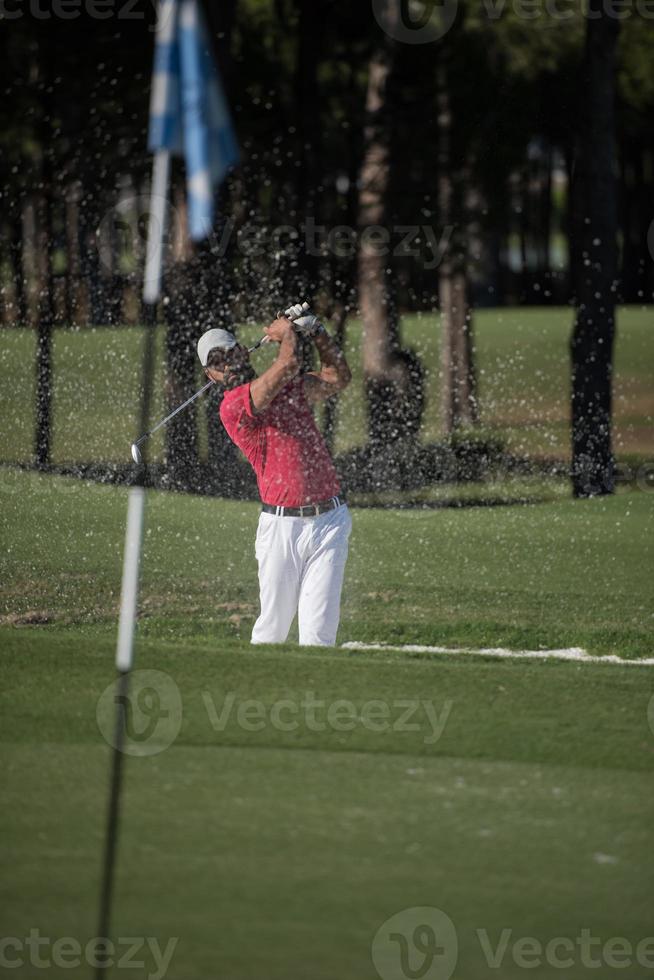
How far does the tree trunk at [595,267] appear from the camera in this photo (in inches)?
655

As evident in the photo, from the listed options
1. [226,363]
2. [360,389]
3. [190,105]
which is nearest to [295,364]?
[226,363]

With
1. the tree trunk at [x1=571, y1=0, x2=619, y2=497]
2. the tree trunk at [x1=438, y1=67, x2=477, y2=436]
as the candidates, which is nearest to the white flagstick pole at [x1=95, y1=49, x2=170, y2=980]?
the tree trunk at [x1=571, y1=0, x2=619, y2=497]

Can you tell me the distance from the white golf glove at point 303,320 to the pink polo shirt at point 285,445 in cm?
29

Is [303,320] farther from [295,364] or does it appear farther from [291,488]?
[291,488]

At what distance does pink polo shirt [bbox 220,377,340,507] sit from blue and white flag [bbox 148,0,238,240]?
1.63 m

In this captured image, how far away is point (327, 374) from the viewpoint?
7.86m

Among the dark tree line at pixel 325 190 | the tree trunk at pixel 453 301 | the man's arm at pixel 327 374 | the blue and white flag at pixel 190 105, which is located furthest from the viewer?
the tree trunk at pixel 453 301

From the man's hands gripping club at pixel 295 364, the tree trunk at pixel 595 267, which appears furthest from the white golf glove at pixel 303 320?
the tree trunk at pixel 595 267

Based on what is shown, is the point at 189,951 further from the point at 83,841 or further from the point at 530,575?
A: the point at 530,575

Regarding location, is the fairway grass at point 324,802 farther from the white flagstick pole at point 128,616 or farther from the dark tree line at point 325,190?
the dark tree line at point 325,190

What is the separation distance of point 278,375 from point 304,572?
99 cm

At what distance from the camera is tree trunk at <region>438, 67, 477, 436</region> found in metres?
21.0

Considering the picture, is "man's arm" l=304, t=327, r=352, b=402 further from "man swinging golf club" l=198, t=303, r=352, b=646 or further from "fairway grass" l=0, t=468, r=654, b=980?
"fairway grass" l=0, t=468, r=654, b=980

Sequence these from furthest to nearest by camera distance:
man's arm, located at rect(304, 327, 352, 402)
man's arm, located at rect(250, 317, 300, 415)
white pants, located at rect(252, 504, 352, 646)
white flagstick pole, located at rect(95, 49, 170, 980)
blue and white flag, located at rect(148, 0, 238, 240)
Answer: man's arm, located at rect(304, 327, 352, 402), white pants, located at rect(252, 504, 352, 646), man's arm, located at rect(250, 317, 300, 415), blue and white flag, located at rect(148, 0, 238, 240), white flagstick pole, located at rect(95, 49, 170, 980)
